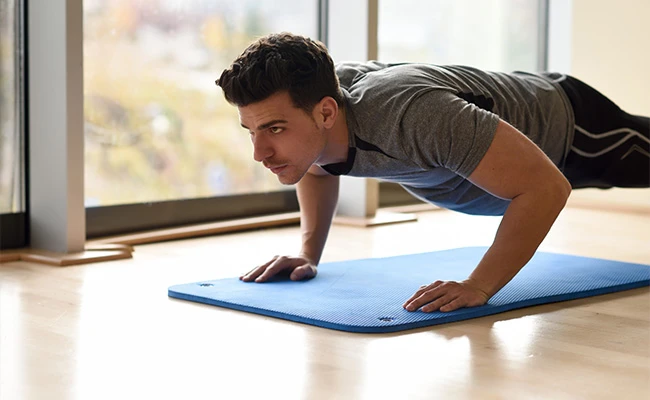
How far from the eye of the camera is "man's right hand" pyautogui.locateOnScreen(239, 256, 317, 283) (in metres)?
2.15

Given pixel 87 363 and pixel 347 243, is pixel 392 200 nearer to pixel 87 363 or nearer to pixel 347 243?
pixel 347 243

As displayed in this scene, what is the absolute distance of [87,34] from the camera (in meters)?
2.94

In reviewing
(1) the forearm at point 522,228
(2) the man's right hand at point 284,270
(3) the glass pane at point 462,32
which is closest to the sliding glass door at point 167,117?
(3) the glass pane at point 462,32

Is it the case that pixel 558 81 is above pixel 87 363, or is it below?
above

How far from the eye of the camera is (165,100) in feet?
10.6

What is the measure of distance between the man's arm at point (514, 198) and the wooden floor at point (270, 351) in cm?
9

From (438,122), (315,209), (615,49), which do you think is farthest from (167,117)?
(615,49)

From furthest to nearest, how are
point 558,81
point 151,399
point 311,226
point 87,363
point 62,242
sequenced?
point 62,242
point 558,81
point 311,226
point 87,363
point 151,399

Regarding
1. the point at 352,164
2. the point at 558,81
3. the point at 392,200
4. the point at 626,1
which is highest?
the point at 626,1

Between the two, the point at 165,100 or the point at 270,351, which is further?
the point at 165,100

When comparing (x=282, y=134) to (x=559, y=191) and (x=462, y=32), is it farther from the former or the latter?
(x=462, y=32)

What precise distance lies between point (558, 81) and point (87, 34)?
149 cm

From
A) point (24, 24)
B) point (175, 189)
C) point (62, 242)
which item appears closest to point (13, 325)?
point (62, 242)

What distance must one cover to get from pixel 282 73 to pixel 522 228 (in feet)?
1.86
